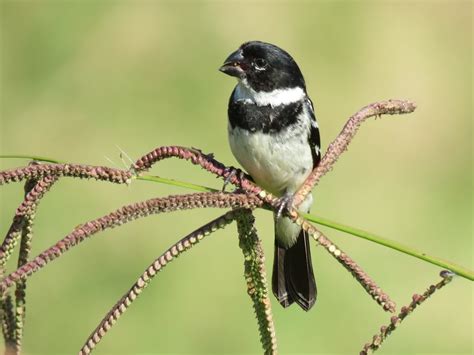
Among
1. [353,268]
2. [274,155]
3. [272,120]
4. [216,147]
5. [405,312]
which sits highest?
[216,147]

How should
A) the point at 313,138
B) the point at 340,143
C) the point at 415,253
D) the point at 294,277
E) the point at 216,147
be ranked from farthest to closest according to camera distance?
the point at 216,147, the point at 313,138, the point at 294,277, the point at 340,143, the point at 415,253

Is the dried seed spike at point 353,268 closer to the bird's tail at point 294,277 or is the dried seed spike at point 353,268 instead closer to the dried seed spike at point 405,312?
the dried seed spike at point 405,312

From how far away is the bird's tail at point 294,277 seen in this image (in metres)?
2.79

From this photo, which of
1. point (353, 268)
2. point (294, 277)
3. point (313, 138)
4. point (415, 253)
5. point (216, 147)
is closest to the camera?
→ point (415, 253)

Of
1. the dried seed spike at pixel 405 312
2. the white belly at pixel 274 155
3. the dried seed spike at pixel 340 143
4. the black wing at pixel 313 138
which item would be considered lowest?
the dried seed spike at pixel 405 312

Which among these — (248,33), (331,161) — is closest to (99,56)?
(248,33)

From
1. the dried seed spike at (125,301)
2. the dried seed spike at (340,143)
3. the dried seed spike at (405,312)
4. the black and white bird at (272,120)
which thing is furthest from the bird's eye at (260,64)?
the dried seed spike at (405,312)

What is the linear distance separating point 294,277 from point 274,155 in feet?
1.36

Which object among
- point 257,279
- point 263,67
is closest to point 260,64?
point 263,67

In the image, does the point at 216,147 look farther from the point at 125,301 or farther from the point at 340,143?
the point at 125,301

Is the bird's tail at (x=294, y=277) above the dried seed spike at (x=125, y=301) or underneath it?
above

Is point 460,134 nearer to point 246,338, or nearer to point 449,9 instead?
point 449,9

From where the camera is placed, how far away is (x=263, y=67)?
3104 mm

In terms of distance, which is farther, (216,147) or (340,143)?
(216,147)
